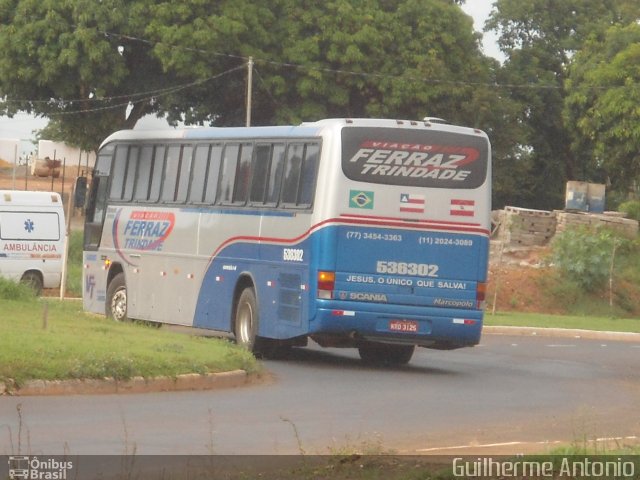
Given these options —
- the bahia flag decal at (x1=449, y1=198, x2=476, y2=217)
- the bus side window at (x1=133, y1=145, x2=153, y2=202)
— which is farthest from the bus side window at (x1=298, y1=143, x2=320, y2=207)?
the bus side window at (x1=133, y1=145, x2=153, y2=202)

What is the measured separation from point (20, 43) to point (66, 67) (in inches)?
73.1

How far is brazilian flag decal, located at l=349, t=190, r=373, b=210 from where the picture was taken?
20.5m

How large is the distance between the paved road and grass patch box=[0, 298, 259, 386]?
0.49m

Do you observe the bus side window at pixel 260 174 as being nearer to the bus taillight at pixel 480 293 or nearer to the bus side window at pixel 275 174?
the bus side window at pixel 275 174

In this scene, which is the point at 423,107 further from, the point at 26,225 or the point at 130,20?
the point at 26,225

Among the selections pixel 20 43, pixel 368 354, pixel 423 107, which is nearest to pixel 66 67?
pixel 20 43

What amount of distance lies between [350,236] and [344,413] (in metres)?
5.85

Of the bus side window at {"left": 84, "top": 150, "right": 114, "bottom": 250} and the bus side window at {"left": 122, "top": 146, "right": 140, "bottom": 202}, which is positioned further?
the bus side window at {"left": 84, "top": 150, "right": 114, "bottom": 250}

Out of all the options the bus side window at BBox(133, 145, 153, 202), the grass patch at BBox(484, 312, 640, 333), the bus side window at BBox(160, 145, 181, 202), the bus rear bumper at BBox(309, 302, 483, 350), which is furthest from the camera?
the grass patch at BBox(484, 312, 640, 333)

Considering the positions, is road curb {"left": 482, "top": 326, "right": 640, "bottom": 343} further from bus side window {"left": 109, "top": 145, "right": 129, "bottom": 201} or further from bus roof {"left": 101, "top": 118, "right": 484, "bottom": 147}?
bus roof {"left": 101, "top": 118, "right": 484, "bottom": 147}

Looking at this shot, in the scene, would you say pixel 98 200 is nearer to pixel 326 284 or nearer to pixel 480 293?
pixel 326 284

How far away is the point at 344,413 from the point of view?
14.9m

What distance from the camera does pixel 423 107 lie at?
57344 mm

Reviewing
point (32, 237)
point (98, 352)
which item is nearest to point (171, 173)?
point (98, 352)
